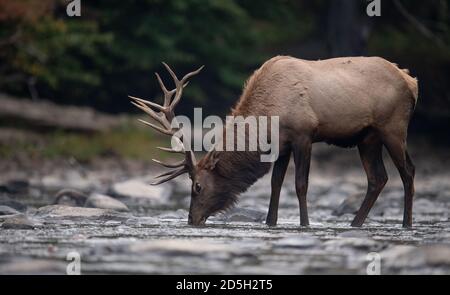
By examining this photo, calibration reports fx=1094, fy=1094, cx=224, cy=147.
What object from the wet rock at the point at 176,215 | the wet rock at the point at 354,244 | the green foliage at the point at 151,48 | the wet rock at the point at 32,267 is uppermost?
the green foliage at the point at 151,48

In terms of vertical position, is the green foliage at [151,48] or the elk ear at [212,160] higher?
the green foliage at [151,48]

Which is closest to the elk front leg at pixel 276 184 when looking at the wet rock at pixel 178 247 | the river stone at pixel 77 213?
the river stone at pixel 77 213

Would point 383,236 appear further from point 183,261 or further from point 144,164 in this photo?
point 144,164

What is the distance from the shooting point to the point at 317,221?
12789 millimetres

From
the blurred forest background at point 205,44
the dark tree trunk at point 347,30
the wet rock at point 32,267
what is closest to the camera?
the wet rock at point 32,267

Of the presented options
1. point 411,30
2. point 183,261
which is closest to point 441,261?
point 183,261

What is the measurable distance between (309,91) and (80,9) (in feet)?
41.8

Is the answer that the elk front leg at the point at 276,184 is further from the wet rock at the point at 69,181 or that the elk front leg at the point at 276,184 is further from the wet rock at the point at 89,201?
the wet rock at the point at 69,181

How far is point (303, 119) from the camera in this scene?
11656mm

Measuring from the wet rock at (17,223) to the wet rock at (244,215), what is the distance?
2.65 meters

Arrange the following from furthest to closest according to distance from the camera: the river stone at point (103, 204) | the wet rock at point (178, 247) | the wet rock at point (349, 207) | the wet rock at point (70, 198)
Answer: the wet rock at point (70, 198) < the wet rock at point (349, 207) < the river stone at point (103, 204) < the wet rock at point (178, 247)

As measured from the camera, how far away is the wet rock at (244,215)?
12.7m
